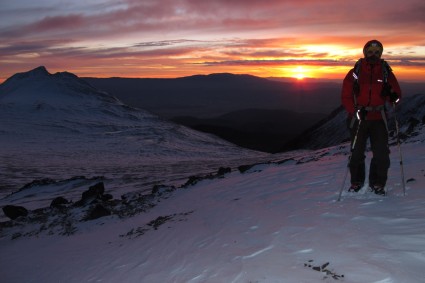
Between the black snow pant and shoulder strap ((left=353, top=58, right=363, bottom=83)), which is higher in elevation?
shoulder strap ((left=353, top=58, right=363, bottom=83))

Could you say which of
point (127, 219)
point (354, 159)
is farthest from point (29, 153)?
point (354, 159)

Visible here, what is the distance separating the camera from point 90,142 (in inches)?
4227

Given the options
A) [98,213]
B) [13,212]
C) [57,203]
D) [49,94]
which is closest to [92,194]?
[57,203]

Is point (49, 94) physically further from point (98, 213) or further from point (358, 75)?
point (358, 75)

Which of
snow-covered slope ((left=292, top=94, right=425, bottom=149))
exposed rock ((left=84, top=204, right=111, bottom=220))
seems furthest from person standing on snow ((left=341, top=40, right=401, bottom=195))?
snow-covered slope ((left=292, top=94, right=425, bottom=149))

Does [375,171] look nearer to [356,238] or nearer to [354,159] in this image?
[354,159]

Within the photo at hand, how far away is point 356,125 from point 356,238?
3.28 meters

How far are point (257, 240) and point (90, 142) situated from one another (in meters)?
106

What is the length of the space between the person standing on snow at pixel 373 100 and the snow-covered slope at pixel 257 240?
77cm

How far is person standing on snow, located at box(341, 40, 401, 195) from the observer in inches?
319

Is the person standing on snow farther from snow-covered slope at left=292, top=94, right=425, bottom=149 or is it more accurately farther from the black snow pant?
snow-covered slope at left=292, top=94, right=425, bottom=149

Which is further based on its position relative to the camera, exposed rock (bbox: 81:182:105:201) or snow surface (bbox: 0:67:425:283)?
exposed rock (bbox: 81:182:105:201)

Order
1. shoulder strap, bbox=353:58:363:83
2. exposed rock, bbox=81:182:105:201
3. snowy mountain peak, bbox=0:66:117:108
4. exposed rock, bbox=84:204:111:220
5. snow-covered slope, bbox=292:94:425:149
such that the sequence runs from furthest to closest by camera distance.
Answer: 1. snowy mountain peak, bbox=0:66:117:108
2. snow-covered slope, bbox=292:94:425:149
3. exposed rock, bbox=81:182:105:201
4. exposed rock, bbox=84:204:111:220
5. shoulder strap, bbox=353:58:363:83

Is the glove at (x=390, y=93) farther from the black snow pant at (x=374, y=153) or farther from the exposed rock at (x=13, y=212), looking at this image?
the exposed rock at (x=13, y=212)
